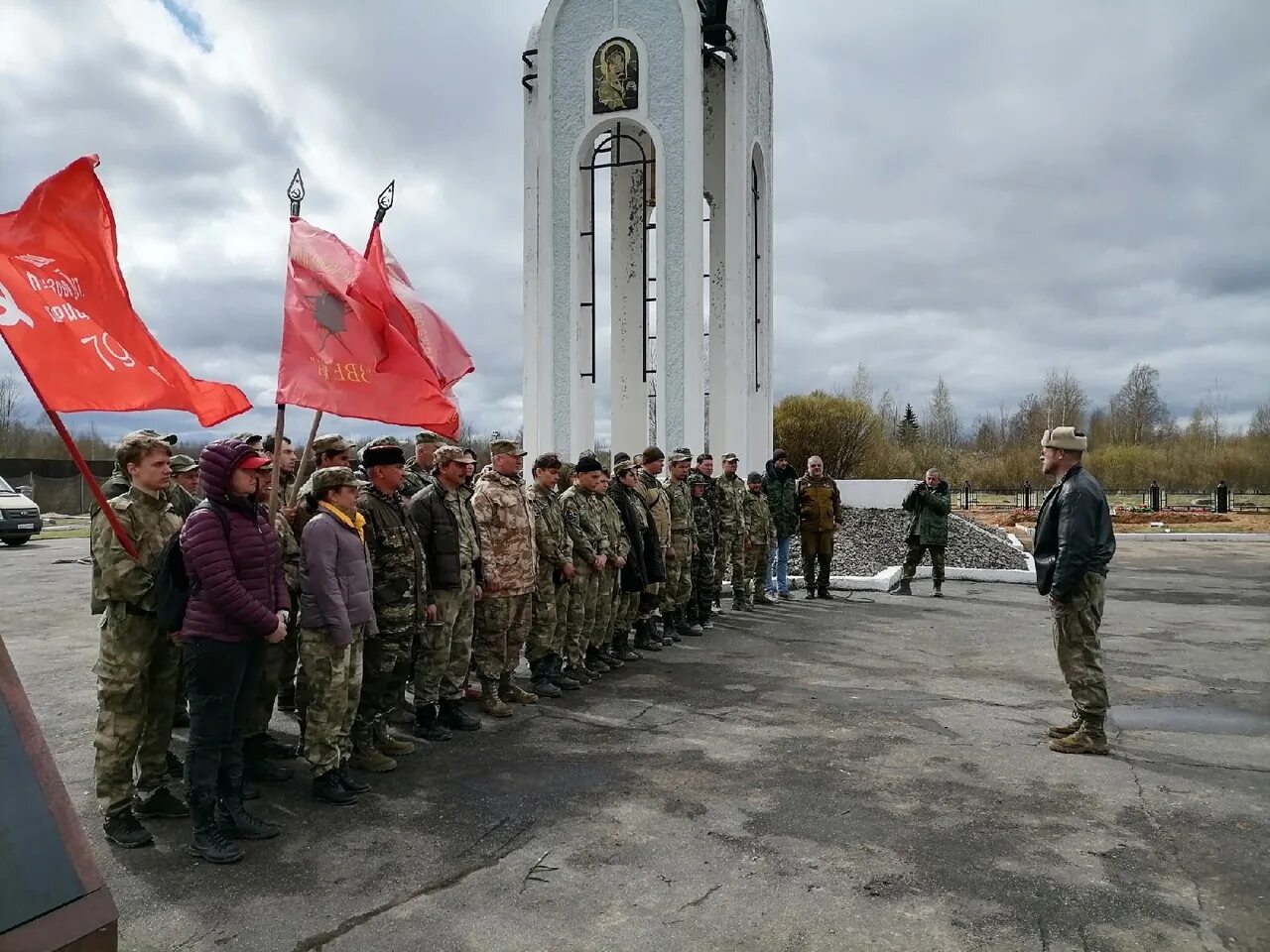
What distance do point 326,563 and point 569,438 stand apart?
11263mm

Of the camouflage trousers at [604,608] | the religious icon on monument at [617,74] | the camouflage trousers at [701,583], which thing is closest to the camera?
the camouflage trousers at [604,608]

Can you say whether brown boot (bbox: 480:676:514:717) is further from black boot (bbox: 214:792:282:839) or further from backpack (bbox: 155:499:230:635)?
backpack (bbox: 155:499:230:635)

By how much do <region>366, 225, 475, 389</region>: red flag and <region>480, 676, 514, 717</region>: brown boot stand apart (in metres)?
2.15

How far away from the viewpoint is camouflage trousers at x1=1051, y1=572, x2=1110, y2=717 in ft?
17.6

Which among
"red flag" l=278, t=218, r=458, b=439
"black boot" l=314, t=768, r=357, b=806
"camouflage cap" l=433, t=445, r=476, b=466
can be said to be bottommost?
"black boot" l=314, t=768, r=357, b=806

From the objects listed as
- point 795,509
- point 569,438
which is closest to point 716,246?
point 569,438

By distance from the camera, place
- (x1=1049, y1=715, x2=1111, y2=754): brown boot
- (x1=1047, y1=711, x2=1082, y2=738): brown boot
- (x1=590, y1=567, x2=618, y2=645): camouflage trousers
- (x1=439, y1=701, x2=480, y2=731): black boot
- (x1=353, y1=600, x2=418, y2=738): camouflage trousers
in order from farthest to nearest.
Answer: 1. (x1=590, y1=567, x2=618, y2=645): camouflage trousers
2. (x1=439, y1=701, x2=480, y2=731): black boot
3. (x1=1047, y1=711, x2=1082, y2=738): brown boot
4. (x1=1049, y1=715, x2=1111, y2=754): brown boot
5. (x1=353, y1=600, x2=418, y2=738): camouflage trousers

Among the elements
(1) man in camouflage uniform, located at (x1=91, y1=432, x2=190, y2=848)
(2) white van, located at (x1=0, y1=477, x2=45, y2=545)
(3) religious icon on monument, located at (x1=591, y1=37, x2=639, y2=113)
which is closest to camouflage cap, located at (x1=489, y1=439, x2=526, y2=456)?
(1) man in camouflage uniform, located at (x1=91, y1=432, x2=190, y2=848)

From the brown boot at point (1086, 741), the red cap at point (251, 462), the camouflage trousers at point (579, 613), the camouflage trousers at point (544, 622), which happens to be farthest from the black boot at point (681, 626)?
the red cap at point (251, 462)

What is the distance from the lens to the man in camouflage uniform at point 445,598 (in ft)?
18.5

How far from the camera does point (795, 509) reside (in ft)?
38.4

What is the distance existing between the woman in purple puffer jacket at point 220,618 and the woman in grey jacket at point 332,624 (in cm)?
37

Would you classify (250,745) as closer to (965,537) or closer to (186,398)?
(186,398)

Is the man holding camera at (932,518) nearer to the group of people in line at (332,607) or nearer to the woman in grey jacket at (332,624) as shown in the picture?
the group of people in line at (332,607)
